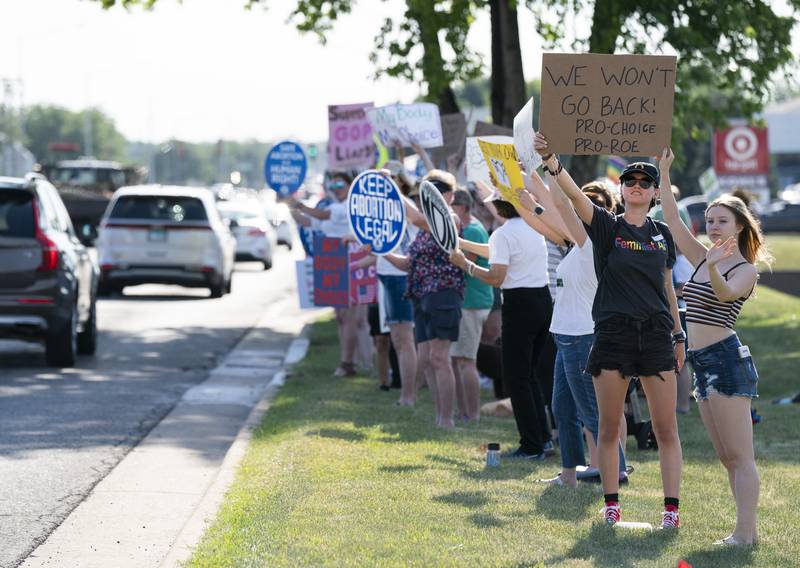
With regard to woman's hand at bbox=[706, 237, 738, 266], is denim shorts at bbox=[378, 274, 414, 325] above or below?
below

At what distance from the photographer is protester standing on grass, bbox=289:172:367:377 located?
49.3ft

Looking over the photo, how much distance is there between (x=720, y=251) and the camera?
6957 millimetres

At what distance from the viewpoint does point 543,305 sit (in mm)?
9820

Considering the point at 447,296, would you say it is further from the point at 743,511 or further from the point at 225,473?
the point at 743,511

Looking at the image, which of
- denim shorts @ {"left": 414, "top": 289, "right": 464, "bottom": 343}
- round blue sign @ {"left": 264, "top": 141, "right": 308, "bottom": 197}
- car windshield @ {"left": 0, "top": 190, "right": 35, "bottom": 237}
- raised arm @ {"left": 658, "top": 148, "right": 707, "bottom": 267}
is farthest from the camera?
round blue sign @ {"left": 264, "top": 141, "right": 308, "bottom": 197}

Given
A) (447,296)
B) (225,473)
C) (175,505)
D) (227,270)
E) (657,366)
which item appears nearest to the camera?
(657,366)

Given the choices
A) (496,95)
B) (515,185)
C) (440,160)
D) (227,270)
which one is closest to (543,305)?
(515,185)

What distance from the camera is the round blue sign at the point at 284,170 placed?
720 inches

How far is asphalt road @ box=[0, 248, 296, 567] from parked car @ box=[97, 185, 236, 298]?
51cm

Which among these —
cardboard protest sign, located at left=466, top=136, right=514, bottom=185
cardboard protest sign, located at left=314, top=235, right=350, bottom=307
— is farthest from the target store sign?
cardboard protest sign, located at left=466, top=136, right=514, bottom=185

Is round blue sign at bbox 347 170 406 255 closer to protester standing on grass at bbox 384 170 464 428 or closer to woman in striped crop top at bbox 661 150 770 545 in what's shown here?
protester standing on grass at bbox 384 170 464 428

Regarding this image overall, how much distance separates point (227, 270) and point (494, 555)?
68.0 ft

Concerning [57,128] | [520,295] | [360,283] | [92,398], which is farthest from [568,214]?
[57,128]

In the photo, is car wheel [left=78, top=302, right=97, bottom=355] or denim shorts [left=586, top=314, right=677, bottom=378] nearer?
denim shorts [left=586, top=314, right=677, bottom=378]
